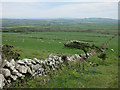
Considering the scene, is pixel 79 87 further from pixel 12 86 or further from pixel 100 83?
pixel 12 86

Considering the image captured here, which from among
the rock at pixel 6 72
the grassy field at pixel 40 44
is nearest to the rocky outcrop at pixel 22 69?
the rock at pixel 6 72

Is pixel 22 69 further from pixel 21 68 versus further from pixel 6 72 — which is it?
pixel 6 72

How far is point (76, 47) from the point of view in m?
28.6

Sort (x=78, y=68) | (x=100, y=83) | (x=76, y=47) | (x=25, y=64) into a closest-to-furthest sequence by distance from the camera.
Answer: (x=100, y=83) < (x=25, y=64) < (x=78, y=68) < (x=76, y=47)

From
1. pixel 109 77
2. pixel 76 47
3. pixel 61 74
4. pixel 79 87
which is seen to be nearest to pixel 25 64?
pixel 61 74

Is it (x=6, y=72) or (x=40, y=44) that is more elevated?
(x=6, y=72)

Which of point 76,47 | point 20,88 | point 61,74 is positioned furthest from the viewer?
point 76,47

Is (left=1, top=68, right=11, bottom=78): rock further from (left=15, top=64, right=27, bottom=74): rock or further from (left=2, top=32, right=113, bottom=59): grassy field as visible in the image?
(left=2, top=32, right=113, bottom=59): grassy field

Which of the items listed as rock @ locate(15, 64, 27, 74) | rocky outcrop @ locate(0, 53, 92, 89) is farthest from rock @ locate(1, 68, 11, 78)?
rock @ locate(15, 64, 27, 74)

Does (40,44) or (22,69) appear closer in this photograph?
(22,69)

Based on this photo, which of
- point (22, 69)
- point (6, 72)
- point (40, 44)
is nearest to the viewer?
point (6, 72)

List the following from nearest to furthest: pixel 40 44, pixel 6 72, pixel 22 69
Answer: pixel 6 72 < pixel 22 69 < pixel 40 44

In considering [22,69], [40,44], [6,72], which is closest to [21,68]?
[22,69]

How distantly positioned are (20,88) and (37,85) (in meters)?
1.09
